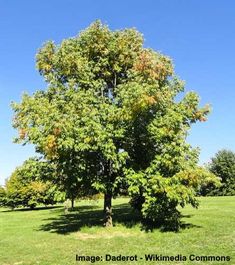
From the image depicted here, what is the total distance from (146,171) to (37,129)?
7.60 meters

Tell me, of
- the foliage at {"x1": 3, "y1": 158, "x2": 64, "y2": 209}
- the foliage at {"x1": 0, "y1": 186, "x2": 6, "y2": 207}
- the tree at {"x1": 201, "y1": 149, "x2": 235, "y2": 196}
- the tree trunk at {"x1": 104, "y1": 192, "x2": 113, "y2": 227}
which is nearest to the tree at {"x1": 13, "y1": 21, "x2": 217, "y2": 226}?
the tree trunk at {"x1": 104, "y1": 192, "x2": 113, "y2": 227}

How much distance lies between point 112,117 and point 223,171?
66.3 meters

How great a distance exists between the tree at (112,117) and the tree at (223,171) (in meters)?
61.3

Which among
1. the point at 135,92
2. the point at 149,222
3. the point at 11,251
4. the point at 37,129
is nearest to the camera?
the point at 11,251

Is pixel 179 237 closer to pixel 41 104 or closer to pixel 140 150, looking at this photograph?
pixel 140 150

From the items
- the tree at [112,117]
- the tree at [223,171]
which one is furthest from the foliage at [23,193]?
the tree at [223,171]

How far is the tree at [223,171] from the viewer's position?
8662cm

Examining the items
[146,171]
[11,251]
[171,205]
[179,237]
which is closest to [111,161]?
[146,171]

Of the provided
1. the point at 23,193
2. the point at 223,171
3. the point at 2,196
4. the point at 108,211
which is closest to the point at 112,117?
the point at 108,211

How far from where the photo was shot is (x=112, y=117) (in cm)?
2602

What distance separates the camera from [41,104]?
97.2ft

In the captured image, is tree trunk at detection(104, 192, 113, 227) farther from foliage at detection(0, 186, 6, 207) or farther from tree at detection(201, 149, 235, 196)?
tree at detection(201, 149, 235, 196)

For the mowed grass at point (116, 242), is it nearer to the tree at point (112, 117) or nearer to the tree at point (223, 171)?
the tree at point (112, 117)

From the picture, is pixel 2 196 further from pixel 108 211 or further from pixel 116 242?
pixel 116 242
